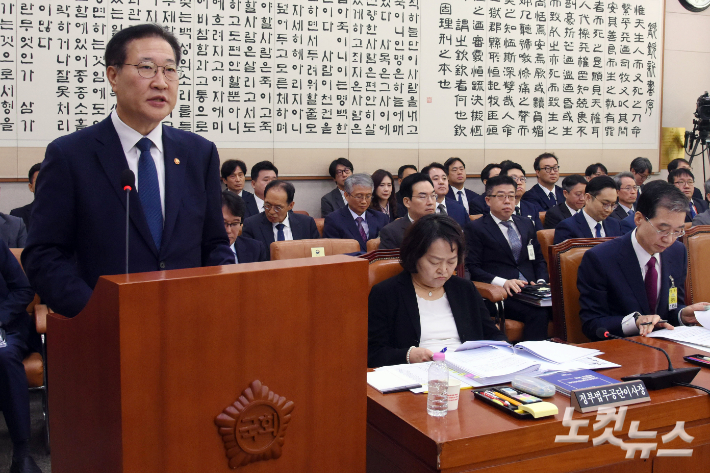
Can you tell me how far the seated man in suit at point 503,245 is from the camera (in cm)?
379

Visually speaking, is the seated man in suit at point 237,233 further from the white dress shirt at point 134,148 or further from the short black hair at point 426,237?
the white dress shirt at point 134,148

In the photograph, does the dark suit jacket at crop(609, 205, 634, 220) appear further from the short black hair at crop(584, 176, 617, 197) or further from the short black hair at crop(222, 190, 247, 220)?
the short black hair at crop(222, 190, 247, 220)

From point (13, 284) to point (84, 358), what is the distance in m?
2.20

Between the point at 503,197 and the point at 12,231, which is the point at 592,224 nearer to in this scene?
the point at 503,197

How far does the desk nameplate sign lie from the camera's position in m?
1.36

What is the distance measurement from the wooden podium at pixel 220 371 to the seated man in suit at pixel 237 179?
4.03 meters

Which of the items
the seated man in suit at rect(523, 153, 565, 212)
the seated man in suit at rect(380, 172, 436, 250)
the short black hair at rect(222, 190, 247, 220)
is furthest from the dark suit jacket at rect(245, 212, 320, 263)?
the seated man in suit at rect(523, 153, 565, 212)

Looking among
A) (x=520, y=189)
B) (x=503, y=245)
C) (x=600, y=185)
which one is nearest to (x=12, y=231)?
(x=503, y=245)

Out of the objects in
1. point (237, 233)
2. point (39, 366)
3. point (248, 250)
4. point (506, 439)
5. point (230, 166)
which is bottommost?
point (39, 366)

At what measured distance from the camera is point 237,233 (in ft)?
11.4

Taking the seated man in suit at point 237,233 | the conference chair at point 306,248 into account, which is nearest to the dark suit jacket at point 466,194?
the seated man in suit at point 237,233

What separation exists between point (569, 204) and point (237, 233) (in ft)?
9.48

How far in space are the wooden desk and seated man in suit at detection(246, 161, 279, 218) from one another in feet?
12.0

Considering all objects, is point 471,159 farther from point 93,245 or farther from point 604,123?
point 93,245
